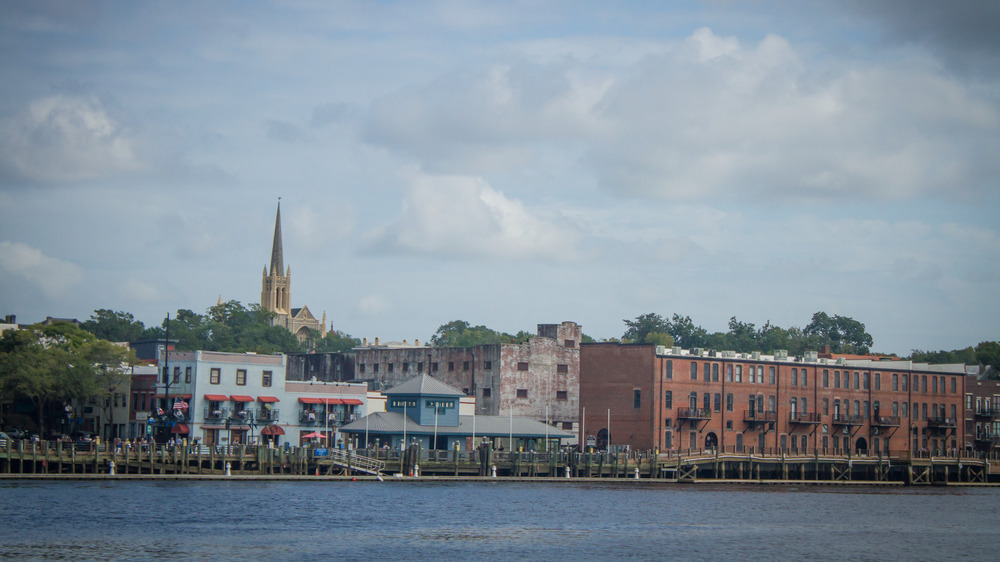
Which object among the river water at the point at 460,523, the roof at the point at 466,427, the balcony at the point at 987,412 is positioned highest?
the balcony at the point at 987,412

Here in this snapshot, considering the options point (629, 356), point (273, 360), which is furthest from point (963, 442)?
point (273, 360)

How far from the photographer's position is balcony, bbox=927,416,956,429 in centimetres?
13938

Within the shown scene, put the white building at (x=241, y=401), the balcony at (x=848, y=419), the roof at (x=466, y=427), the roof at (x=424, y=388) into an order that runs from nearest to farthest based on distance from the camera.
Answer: the roof at (x=466, y=427) → the white building at (x=241, y=401) → the roof at (x=424, y=388) → the balcony at (x=848, y=419)

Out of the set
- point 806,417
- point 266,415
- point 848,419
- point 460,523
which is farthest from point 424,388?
point 848,419

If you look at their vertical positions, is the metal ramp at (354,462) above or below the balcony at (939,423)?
below

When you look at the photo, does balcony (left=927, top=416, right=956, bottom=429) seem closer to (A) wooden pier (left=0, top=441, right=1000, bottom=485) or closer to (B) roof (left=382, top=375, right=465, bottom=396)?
(A) wooden pier (left=0, top=441, right=1000, bottom=485)

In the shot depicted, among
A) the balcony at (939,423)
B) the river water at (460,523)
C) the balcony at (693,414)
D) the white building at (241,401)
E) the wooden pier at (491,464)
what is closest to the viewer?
the river water at (460,523)

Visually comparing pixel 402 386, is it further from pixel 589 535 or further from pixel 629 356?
pixel 589 535

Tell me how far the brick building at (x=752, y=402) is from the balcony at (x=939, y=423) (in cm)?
16

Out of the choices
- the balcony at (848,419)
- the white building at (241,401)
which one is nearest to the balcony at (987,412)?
the balcony at (848,419)

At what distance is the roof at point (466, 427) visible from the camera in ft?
349

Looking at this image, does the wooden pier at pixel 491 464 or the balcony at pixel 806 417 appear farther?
the balcony at pixel 806 417

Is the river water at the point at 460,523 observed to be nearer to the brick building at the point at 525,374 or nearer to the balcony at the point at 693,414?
the balcony at the point at 693,414

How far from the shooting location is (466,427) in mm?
111000
